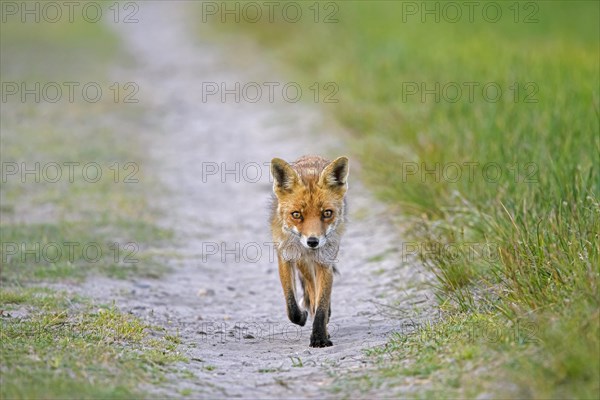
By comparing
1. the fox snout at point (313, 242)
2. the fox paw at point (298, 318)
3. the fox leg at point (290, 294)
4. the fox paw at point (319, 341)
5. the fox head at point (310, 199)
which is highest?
the fox head at point (310, 199)

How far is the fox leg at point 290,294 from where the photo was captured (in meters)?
7.93

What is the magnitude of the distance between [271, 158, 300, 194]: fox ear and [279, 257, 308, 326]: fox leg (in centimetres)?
64

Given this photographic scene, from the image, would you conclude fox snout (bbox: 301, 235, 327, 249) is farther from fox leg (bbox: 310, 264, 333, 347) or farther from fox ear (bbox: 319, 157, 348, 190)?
fox ear (bbox: 319, 157, 348, 190)

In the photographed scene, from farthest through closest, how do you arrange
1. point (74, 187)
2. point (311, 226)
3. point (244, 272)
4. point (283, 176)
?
point (74, 187) → point (244, 272) → point (283, 176) → point (311, 226)

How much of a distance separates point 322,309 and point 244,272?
10.3 ft

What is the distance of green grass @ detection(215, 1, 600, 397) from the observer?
5664 millimetres

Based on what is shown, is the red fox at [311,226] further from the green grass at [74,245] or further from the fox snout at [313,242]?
the green grass at [74,245]

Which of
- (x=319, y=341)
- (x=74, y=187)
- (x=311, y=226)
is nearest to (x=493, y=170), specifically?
(x=311, y=226)

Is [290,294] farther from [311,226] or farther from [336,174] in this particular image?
[336,174]

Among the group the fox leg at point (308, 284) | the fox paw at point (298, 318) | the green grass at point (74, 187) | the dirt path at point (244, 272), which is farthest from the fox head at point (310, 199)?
the green grass at point (74, 187)

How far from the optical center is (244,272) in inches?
416

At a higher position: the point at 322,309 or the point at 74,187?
the point at 74,187

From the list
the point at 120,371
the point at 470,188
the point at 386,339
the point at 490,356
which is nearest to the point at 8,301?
the point at 120,371

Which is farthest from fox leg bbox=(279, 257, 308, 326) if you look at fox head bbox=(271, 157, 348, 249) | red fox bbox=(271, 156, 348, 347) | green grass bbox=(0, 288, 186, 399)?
green grass bbox=(0, 288, 186, 399)
